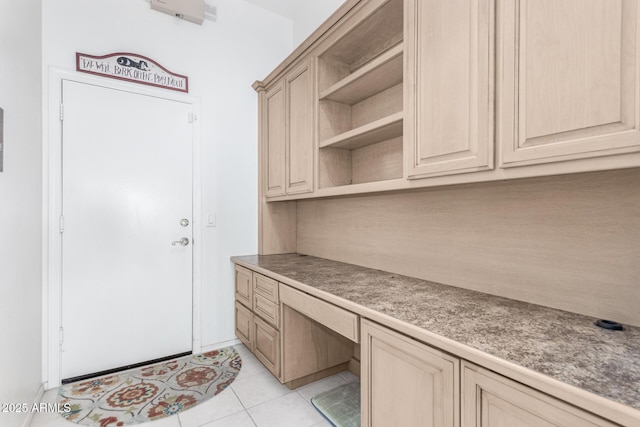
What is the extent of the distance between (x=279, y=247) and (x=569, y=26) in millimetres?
2512

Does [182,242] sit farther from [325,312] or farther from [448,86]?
[448,86]

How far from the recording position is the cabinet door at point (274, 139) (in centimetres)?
256

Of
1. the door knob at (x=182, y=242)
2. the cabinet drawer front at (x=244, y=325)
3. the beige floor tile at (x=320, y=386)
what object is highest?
the door knob at (x=182, y=242)

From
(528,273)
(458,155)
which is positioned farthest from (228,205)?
(528,273)

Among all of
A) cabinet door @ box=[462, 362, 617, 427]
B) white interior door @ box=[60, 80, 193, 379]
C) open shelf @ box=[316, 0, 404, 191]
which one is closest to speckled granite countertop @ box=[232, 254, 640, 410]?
cabinet door @ box=[462, 362, 617, 427]

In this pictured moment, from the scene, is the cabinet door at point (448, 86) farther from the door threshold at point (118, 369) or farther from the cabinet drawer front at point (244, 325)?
the door threshold at point (118, 369)

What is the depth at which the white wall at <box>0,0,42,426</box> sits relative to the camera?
1467mm

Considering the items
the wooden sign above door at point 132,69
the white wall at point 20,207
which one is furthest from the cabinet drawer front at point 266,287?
the wooden sign above door at point 132,69

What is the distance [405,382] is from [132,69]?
9.27 ft

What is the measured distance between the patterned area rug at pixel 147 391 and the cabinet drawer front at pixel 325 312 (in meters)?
0.92

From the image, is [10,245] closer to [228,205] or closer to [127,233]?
[127,233]

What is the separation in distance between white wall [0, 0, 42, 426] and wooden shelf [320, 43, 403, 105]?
67.5 inches

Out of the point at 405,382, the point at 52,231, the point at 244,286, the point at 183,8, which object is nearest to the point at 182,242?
the point at 244,286

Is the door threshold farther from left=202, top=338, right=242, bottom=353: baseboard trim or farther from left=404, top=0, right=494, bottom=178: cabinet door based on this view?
left=404, top=0, right=494, bottom=178: cabinet door
